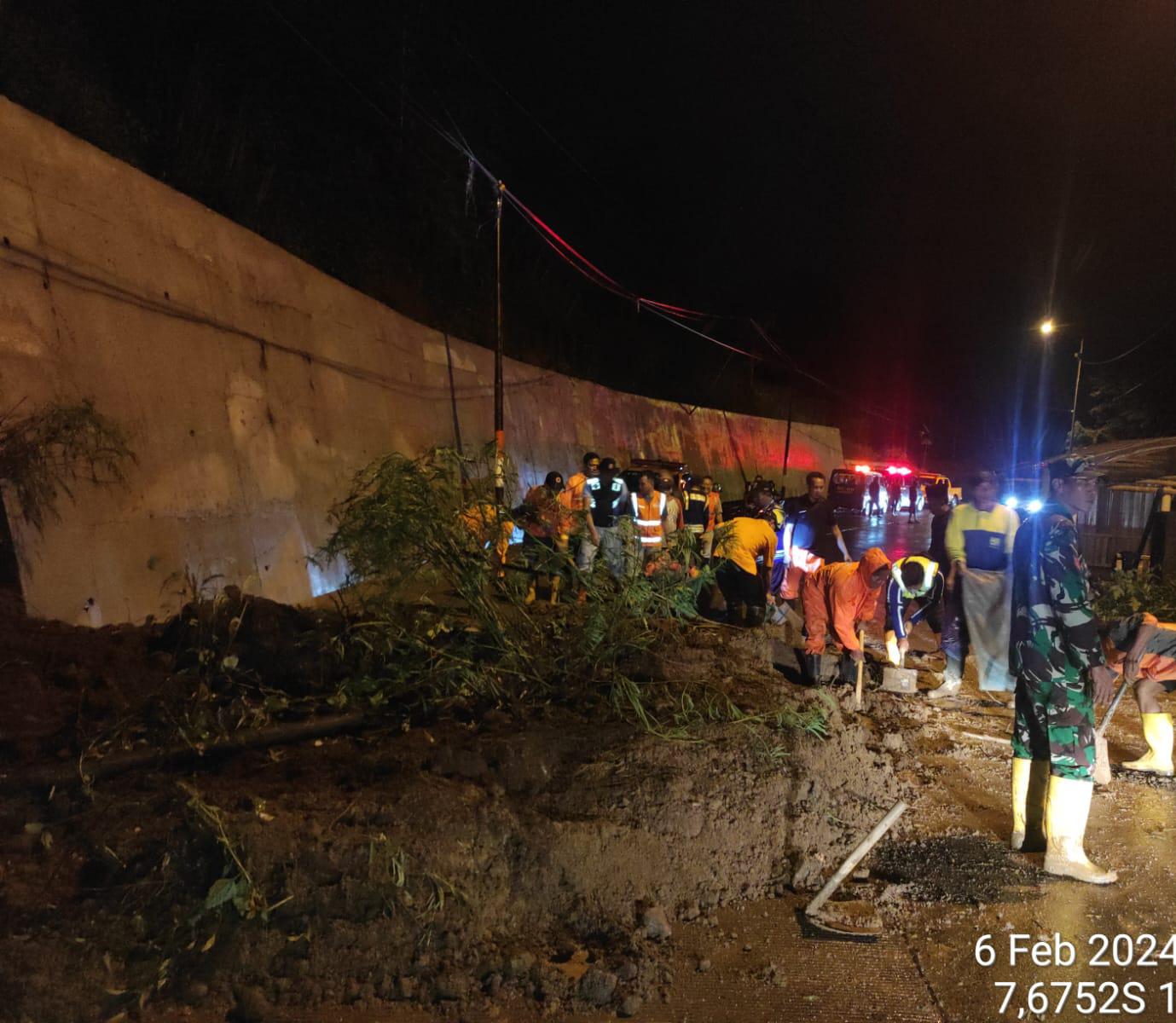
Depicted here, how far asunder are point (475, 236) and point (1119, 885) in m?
16.0

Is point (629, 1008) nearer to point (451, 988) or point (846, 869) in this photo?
point (451, 988)

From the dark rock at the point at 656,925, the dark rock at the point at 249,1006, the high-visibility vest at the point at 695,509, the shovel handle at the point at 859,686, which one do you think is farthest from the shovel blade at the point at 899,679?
the dark rock at the point at 249,1006

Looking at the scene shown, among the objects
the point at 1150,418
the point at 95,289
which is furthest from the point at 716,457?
the point at 95,289

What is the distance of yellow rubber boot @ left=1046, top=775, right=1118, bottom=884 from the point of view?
3.28m

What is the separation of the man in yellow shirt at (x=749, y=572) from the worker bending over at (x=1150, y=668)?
2634mm

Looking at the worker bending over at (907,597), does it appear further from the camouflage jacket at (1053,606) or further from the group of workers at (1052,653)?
the camouflage jacket at (1053,606)

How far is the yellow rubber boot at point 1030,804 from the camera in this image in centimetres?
355

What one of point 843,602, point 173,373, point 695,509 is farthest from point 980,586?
point 173,373

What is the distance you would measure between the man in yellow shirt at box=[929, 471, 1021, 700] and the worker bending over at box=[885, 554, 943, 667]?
0.24 meters

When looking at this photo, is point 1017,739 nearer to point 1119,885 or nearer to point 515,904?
point 1119,885

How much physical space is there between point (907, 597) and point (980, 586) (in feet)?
1.76

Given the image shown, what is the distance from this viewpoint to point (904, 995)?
8.34ft

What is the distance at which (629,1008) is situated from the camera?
93.7 inches

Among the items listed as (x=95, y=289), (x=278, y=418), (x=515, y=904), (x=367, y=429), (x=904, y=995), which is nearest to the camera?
(x=904, y=995)
